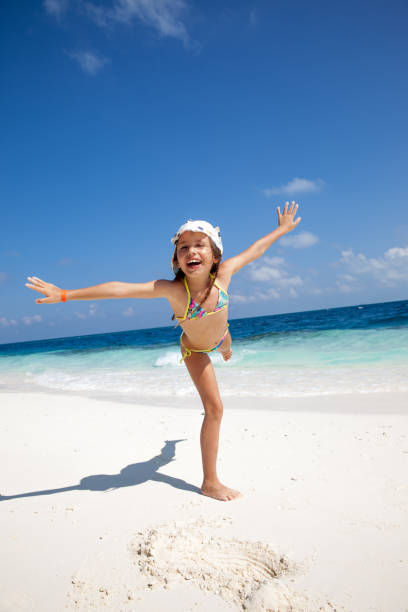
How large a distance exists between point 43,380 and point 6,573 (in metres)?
11.1

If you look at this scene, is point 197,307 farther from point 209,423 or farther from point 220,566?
point 220,566

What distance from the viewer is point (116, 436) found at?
15.7 feet

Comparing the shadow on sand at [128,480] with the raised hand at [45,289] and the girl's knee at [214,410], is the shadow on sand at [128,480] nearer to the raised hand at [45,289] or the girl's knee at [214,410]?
the girl's knee at [214,410]

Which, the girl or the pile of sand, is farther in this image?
the girl

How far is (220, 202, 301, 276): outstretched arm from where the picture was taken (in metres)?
3.61

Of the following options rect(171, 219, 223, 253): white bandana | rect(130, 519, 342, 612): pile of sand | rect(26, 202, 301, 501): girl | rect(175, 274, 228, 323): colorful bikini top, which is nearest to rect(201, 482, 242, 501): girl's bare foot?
rect(26, 202, 301, 501): girl

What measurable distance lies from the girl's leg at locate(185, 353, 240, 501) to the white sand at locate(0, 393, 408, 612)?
0.13 metres

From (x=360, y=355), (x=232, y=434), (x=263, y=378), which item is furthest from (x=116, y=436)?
(x=360, y=355)

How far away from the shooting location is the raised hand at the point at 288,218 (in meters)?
4.14

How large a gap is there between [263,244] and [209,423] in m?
1.85

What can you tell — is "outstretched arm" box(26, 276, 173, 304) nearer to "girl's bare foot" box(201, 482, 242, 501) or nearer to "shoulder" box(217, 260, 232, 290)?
"shoulder" box(217, 260, 232, 290)

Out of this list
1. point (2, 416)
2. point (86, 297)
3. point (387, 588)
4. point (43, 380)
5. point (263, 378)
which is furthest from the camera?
point (43, 380)

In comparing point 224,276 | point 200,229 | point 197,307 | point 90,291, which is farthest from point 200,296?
point 90,291

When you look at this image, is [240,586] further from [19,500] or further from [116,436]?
[116,436]
